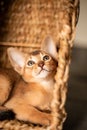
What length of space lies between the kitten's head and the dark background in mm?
184

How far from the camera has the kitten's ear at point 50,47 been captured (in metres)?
0.88

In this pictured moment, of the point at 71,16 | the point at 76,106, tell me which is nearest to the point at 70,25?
the point at 71,16

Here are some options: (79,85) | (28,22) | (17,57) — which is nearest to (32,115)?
(17,57)

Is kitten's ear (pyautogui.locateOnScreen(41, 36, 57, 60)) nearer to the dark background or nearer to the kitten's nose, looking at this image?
the kitten's nose

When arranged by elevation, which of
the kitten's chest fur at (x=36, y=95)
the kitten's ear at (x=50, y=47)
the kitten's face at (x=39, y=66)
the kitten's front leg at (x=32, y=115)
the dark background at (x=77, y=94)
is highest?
the kitten's ear at (x=50, y=47)

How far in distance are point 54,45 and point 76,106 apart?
0.28 m

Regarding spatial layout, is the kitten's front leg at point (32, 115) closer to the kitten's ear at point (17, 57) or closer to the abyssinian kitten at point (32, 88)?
the abyssinian kitten at point (32, 88)

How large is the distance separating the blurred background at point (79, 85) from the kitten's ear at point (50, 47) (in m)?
0.22

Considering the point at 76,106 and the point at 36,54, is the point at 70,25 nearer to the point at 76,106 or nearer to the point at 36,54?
the point at 36,54

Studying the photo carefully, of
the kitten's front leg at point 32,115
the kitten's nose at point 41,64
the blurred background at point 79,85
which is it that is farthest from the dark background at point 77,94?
the kitten's nose at point 41,64

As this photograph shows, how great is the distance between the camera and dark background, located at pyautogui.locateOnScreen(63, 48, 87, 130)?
942 millimetres

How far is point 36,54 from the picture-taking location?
0.86 metres

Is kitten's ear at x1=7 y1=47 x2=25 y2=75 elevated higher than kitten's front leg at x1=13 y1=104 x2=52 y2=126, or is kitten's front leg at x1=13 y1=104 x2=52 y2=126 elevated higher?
kitten's ear at x1=7 y1=47 x2=25 y2=75

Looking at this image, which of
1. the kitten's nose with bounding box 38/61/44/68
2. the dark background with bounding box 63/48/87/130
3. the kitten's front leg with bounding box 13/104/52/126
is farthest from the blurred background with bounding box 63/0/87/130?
the kitten's nose with bounding box 38/61/44/68
